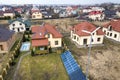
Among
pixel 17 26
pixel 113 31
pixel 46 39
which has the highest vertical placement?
pixel 17 26

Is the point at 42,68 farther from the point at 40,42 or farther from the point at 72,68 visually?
the point at 40,42

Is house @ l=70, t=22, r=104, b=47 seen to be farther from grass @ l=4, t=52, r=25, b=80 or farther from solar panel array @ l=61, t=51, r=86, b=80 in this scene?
grass @ l=4, t=52, r=25, b=80

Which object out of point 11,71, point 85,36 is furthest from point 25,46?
point 85,36

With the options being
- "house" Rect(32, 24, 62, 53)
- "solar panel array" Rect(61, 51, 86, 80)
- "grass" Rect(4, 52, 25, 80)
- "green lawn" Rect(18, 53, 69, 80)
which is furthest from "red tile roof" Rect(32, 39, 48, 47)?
"solar panel array" Rect(61, 51, 86, 80)

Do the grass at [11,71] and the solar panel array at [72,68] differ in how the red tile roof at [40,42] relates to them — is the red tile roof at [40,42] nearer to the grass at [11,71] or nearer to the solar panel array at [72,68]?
the grass at [11,71]

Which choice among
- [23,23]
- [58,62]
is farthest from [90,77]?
[23,23]

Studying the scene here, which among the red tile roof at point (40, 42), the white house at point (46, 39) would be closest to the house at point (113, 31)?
the white house at point (46, 39)
